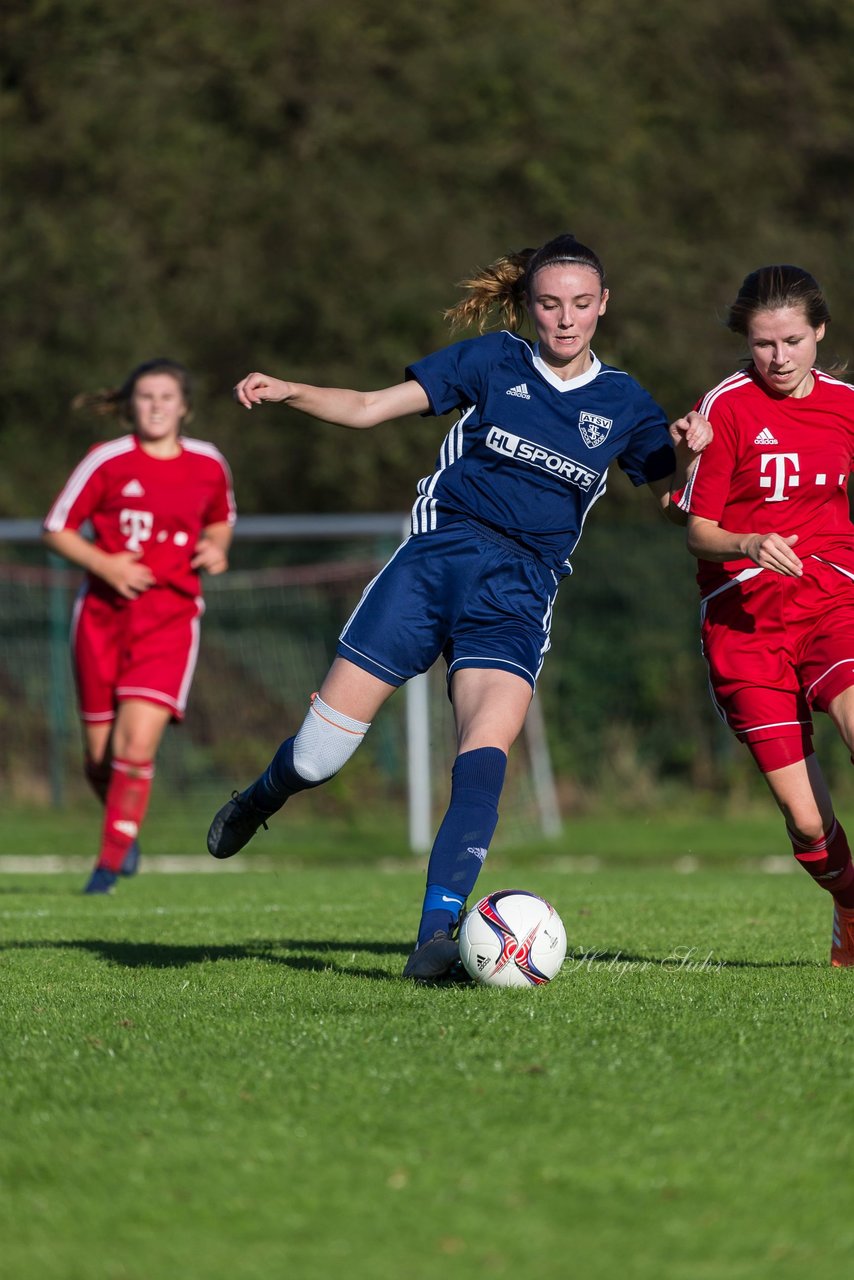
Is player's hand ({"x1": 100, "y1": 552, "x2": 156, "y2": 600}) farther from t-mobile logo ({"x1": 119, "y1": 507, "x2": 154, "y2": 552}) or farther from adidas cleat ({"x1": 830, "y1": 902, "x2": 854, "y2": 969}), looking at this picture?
adidas cleat ({"x1": 830, "y1": 902, "x2": 854, "y2": 969})

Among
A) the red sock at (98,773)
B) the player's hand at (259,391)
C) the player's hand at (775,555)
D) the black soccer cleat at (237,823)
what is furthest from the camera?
the red sock at (98,773)

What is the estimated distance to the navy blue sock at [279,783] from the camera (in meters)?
5.46

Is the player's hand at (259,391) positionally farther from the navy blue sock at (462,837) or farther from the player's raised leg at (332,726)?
the navy blue sock at (462,837)

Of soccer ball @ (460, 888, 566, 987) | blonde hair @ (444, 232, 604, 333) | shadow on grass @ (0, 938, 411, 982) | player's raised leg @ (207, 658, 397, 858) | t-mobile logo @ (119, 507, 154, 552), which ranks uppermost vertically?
blonde hair @ (444, 232, 604, 333)

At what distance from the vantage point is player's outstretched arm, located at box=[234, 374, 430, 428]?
4.96m

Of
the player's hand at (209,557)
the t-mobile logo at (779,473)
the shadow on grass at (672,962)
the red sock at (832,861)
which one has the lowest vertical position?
the shadow on grass at (672,962)

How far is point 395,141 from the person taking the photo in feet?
66.5

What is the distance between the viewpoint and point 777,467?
17.5ft

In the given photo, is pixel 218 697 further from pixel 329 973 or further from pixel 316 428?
pixel 329 973

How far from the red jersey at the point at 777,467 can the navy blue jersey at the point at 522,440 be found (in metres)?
0.27

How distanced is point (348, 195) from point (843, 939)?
15790 mm

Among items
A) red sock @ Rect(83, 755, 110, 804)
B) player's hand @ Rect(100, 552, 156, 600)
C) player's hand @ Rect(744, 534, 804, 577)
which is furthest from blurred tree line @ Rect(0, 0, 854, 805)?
player's hand @ Rect(744, 534, 804, 577)

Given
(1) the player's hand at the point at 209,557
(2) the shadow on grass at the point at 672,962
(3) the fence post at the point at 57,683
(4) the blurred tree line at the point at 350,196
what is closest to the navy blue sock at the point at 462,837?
(2) the shadow on grass at the point at 672,962

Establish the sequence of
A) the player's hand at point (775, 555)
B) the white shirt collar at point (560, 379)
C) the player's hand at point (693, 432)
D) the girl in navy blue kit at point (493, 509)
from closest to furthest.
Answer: the player's hand at point (775, 555) < the player's hand at point (693, 432) < the girl in navy blue kit at point (493, 509) < the white shirt collar at point (560, 379)
